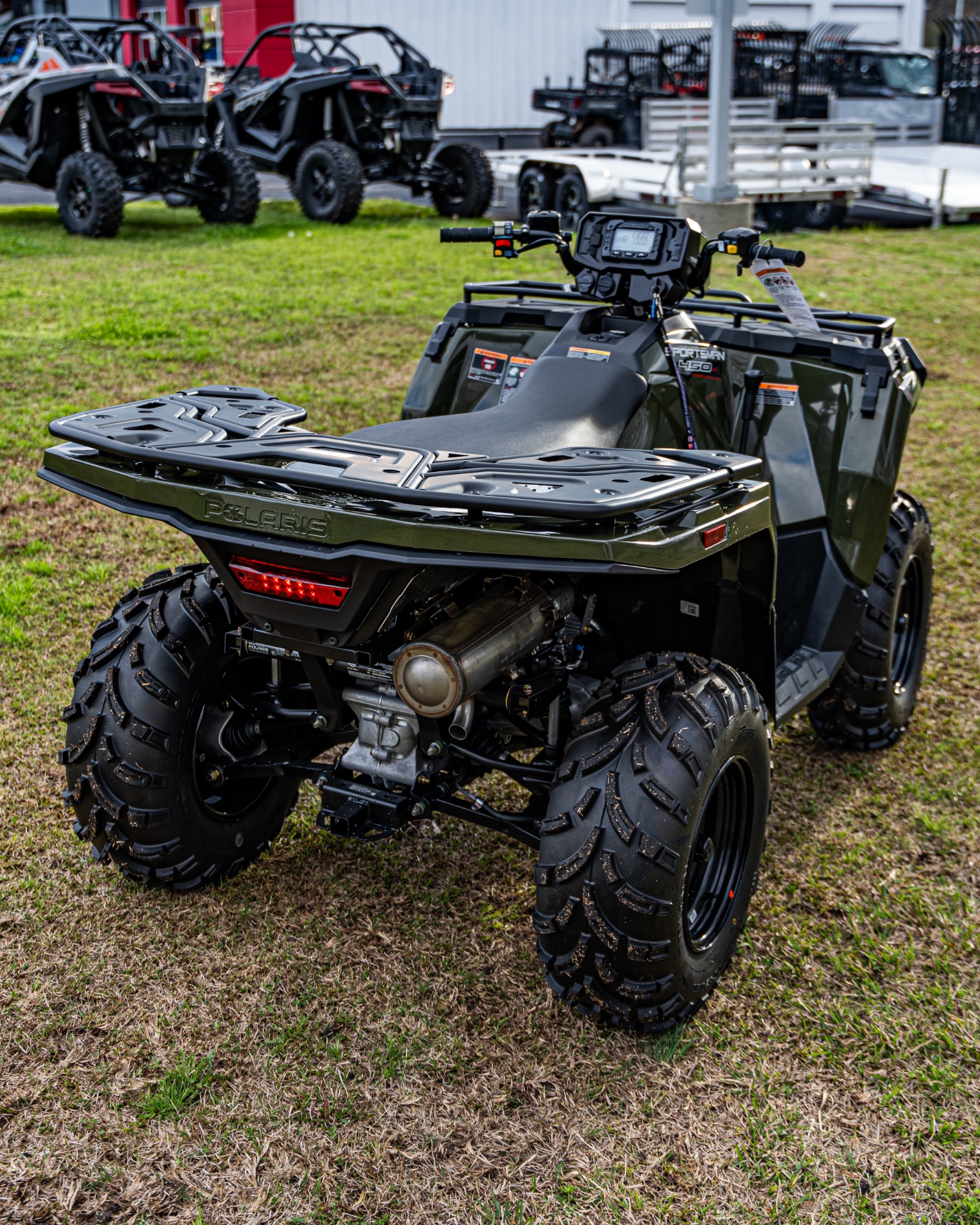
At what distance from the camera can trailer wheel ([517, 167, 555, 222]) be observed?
1486cm

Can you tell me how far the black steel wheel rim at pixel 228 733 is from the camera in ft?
10.3

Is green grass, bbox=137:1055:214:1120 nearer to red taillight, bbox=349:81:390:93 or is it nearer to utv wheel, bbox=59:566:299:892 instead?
utv wheel, bbox=59:566:299:892

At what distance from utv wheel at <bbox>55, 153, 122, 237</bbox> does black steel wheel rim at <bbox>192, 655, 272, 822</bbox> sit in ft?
34.3

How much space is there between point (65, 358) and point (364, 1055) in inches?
262

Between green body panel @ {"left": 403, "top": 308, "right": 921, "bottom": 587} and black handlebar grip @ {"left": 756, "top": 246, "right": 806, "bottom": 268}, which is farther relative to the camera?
green body panel @ {"left": 403, "top": 308, "right": 921, "bottom": 587}

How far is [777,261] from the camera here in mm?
3395

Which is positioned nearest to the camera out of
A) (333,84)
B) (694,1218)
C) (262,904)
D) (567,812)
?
(694,1218)

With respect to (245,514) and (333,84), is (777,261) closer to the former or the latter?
(245,514)

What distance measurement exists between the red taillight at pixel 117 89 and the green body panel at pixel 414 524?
11.7 metres

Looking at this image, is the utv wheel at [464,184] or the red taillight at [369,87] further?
the utv wheel at [464,184]

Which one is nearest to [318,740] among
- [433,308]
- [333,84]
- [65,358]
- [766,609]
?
[766,609]

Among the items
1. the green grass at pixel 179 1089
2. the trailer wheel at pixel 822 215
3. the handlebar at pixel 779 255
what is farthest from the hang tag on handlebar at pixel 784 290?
the trailer wheel at pixel 822 215

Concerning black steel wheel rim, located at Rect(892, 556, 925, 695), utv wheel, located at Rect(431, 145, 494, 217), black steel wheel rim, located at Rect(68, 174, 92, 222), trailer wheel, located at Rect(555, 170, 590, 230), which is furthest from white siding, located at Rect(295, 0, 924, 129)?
black steel wheel rim, located at Rect(892, 556, 925, 695)

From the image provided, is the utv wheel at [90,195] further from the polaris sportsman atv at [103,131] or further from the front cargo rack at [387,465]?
the front cargo rack at [387,465]
